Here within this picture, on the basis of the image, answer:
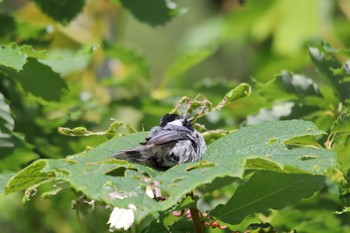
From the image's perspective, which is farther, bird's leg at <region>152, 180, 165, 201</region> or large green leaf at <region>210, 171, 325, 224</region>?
large green leaf at <region>210, 171, 325, 224</region>

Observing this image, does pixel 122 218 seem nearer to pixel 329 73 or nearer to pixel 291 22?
pixel 329 73

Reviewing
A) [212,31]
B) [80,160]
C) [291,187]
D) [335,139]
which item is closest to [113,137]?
[80,160]

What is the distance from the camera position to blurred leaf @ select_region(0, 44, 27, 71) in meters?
0.93

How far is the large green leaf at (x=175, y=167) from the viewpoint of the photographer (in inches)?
27.8

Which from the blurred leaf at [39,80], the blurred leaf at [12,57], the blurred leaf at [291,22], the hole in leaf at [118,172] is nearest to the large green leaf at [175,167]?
the hole in leaf at [118,172]

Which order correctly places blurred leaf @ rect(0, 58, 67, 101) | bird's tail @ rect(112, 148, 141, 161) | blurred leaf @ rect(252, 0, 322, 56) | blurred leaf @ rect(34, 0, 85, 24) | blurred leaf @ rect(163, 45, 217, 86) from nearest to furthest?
bird's tail @ rect(112, 148, 141, 161), blurred leaf @ rect(0, 58, 67, 101), blurred leaf @ rect(34, 0, 85, 24), blurred leaf @ rect(163, 45, 217, 86), blurred leaf @ rect(252, 0, 322, 56)

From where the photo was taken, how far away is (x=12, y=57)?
96 centimetres

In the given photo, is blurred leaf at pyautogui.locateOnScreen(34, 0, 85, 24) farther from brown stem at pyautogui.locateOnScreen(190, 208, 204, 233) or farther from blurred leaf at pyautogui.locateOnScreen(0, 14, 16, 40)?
brown stem at pyautogui.locateOnScreen(190, 208, 204, 233)

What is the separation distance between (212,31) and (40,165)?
256 centimetres

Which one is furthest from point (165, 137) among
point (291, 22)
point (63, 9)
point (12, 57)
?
point (291, 22)

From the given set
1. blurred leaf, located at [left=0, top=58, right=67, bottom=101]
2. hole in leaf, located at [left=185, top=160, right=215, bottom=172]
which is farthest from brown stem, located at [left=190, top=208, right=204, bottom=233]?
blurred leaf, located at [left=0, top=58, right=67, bottom=101]

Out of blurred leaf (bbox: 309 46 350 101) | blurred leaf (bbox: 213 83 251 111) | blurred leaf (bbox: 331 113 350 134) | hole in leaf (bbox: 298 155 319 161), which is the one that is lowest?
hole in leaf (bbox: 298 155 319 161)

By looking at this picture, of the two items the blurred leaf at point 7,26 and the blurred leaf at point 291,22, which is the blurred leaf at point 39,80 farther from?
the blurred leaf at point 291,22

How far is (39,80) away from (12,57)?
18 cm
